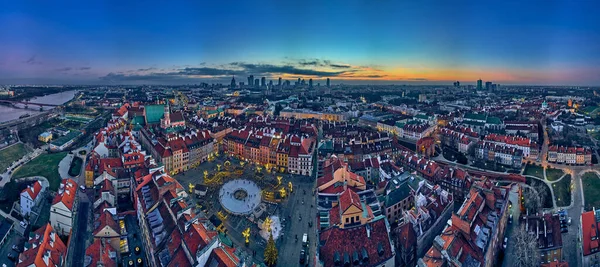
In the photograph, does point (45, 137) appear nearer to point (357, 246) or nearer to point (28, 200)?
point (28, 200)

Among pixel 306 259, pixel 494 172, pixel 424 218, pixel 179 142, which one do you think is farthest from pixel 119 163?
pixel 494 172

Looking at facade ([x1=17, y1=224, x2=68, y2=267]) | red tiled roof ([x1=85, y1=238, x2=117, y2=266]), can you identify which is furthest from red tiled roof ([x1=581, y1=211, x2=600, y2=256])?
facade ([x1=17, y1=224, x2=68, y2=267])

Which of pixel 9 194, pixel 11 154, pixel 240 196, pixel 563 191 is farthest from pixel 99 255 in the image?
pixel 563 191

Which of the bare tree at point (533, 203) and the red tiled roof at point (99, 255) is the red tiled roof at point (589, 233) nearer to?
the bare tree at point (533, 203)

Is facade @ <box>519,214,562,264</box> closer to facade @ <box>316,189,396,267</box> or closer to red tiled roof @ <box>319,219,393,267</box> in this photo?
facade @ <box>316,189,396,267</box>

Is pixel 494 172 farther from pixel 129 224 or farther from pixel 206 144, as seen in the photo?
pixel 129 224

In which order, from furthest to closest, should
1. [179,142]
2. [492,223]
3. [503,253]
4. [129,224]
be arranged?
[179,142] → [129,224] → [503,253] → [492,223]
